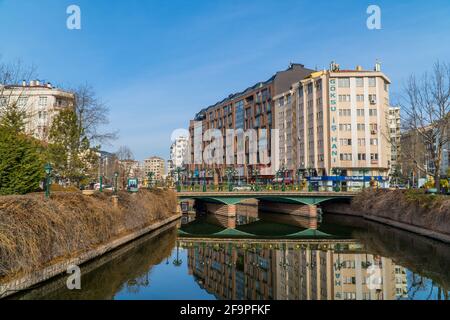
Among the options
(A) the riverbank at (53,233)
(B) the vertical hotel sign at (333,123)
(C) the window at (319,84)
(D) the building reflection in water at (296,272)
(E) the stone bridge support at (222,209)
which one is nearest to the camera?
(A) the riverbank at (53,233)

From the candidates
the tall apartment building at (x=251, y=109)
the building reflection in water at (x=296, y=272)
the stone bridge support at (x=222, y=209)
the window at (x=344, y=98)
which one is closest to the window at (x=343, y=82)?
the window at (x=344, y=98)

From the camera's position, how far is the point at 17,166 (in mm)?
21719

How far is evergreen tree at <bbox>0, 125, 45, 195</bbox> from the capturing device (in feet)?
68.8

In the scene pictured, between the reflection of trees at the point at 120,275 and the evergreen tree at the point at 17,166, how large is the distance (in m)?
6.33

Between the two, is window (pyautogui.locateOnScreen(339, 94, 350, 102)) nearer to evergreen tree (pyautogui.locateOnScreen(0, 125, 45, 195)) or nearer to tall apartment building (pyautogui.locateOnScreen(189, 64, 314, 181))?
tall apartment building (pyautogui.locateOnScreen(189, 64, 314, 181))

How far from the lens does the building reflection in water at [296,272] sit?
16453mm

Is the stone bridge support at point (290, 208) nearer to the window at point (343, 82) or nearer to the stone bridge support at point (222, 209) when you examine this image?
the stone bridge support at point (222, 209)

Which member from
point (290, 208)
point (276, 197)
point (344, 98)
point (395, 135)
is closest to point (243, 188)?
point (276, 197)

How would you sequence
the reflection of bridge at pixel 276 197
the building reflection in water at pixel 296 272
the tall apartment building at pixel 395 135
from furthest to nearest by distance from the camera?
the tall apartment building at pixel 395 135, the reflection of bridge at pixel 276 197, the building reflection in water at pixel 296 272

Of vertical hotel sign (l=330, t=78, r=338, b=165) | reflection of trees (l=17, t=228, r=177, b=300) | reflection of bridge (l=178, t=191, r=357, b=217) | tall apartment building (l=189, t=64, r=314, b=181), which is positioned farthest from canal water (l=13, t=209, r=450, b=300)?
tall apartment building (l=189, t=64, r=314, b=181)

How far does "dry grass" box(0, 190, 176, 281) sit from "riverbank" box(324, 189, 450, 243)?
21965mm

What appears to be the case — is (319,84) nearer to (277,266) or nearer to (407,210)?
(407,210)

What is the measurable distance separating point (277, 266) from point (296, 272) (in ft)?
6.92
